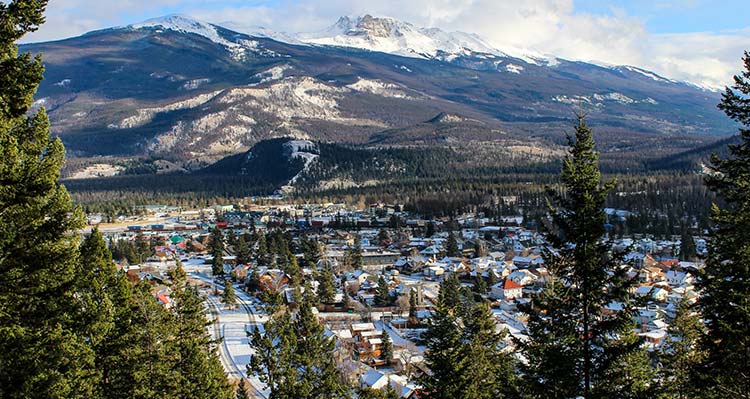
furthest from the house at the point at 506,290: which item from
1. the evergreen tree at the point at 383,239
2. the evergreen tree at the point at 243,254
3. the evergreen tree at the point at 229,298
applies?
the evergreen tree at the point at 383,239

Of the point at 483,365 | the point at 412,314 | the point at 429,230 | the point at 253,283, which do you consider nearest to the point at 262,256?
the point at 253,283

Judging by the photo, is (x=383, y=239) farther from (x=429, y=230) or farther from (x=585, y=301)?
(x=585, y=301)

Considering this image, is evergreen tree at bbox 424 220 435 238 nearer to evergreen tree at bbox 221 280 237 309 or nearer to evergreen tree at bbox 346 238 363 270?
evergreen tree at bbox 346 238 363 270

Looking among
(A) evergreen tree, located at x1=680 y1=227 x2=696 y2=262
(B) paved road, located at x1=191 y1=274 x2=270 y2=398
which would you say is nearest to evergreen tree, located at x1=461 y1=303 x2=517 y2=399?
(B) paved road, located at x1=191 y1=274 x2=270 y2=398

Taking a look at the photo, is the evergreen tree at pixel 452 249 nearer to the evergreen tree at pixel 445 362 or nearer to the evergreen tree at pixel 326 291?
the evergreen tree at pixel 326 291

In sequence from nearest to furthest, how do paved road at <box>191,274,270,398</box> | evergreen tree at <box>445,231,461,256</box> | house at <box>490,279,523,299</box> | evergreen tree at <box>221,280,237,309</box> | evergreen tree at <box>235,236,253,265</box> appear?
paved road at <box>191,274,270,398</box>, evergreen tree at <box>221,280,237,309</box>, house at <box>490,279,523,299</box>, evergreen tree at <box>235,236,253,265</box>, evergreen tree at <box>445,231,461,256</box>

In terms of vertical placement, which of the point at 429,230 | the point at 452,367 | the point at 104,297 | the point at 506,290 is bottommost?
the point at 429,230
